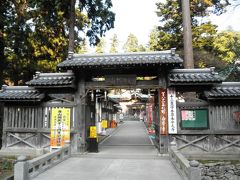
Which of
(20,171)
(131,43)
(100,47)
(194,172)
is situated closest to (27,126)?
(20,171)

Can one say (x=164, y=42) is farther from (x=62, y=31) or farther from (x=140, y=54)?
(x=140, y=54)

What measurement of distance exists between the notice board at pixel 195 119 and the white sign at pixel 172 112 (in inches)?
19.4

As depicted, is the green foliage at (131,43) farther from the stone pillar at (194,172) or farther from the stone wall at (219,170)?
the stone pillar at (194,172)

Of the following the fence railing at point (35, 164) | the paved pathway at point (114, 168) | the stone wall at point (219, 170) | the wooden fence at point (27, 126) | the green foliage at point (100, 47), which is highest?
the green foliage at point (100, 47)

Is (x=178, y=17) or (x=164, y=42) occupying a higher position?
(x=178, y=17)

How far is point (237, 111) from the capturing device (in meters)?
13.5

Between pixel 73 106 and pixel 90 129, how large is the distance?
6.25 ft

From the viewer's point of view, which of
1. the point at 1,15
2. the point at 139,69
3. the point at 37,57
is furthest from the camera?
the point at 37,57

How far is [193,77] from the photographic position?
1378 centimetres

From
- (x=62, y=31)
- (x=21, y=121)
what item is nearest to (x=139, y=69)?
(x=21, y=121)

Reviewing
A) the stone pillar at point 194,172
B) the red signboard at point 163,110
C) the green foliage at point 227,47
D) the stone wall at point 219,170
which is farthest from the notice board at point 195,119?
the green foliage at point 227,47

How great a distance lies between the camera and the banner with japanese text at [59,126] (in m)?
14.1

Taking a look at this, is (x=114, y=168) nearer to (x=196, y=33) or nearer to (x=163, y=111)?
(x=163, y=111)

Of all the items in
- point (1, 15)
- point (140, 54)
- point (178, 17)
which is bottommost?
point (140, 54)
